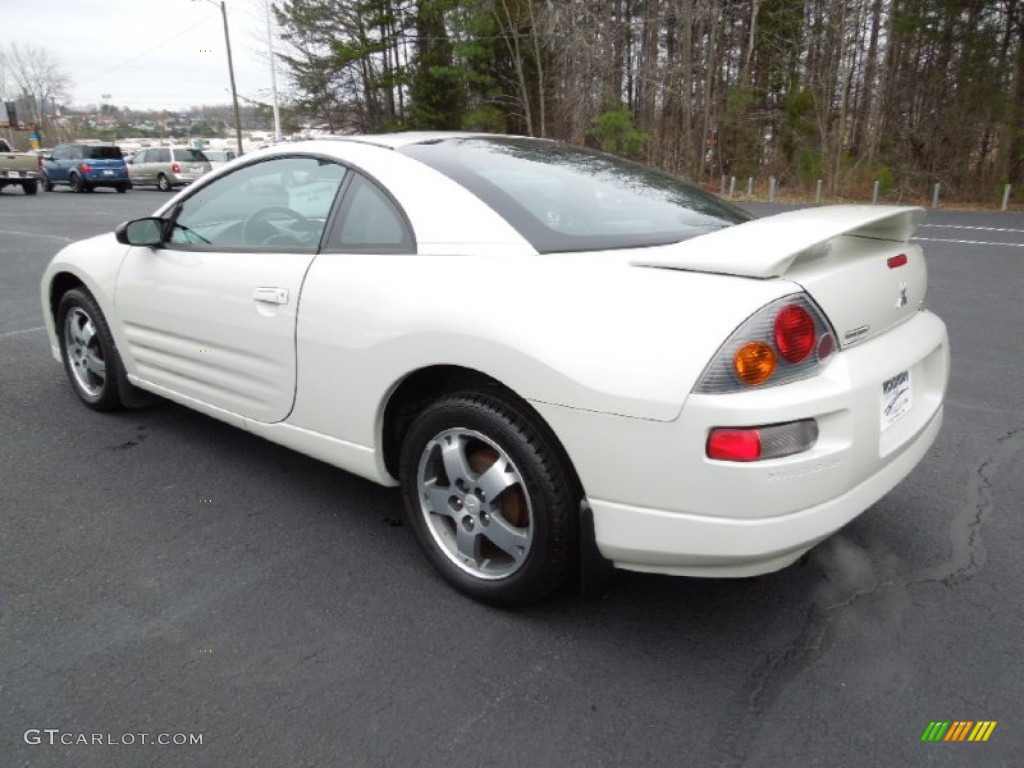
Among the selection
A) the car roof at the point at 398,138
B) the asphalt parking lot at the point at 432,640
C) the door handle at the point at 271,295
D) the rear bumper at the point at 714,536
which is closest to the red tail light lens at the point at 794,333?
the rear bumper at the point at 714,536

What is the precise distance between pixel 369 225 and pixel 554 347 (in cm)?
100

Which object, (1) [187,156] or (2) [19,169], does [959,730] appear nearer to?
(2) [19,169]

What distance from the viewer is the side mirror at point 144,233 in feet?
11.0

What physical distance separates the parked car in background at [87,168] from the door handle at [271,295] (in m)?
27.6

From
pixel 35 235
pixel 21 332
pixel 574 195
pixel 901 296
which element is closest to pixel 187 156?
pixel 35 235

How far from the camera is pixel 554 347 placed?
2.03 metres

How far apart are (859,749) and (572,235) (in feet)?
5.24

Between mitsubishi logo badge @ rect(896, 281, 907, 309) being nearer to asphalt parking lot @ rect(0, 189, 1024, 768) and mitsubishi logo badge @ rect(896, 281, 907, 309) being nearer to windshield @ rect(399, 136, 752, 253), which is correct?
windshield @ rect(399, 136, 752, 253)

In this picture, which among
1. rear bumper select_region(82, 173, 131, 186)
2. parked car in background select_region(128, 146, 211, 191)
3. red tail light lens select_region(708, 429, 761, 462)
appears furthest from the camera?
parked car in background select_region(128, 146, 211, 191)

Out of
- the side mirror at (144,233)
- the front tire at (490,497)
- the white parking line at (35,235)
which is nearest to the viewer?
the front tire at (490,497)

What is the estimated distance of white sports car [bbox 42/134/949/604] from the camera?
75.0 inches

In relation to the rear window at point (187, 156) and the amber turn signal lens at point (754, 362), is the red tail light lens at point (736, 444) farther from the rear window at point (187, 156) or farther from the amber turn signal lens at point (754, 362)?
the rear window at point (187, 156)

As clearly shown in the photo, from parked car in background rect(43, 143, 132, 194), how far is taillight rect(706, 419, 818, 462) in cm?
2924
